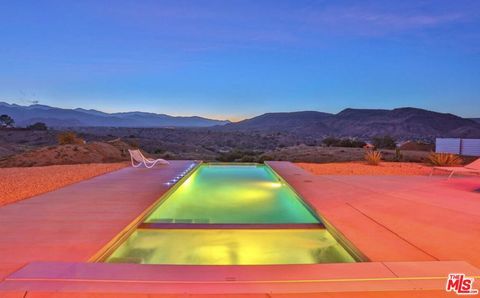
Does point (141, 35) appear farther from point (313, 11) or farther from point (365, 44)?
point (365, 44)

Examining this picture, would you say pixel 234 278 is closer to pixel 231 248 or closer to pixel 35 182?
pixel 231 248

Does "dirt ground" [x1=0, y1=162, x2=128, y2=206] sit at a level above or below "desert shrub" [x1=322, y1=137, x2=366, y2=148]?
below

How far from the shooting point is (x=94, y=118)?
66.9m

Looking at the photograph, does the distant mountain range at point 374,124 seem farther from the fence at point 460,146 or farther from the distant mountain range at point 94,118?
the fence at point 460,146

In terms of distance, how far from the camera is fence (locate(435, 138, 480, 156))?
1296 centimetres

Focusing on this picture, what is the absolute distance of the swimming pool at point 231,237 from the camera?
3.50 meters

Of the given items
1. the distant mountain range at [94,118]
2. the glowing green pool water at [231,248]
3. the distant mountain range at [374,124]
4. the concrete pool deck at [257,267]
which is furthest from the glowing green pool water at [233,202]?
the distant mountain range at [94,118]

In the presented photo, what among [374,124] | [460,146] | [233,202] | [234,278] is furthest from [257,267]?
[374,124]

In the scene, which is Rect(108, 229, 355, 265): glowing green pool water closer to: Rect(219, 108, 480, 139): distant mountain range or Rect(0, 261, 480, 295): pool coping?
Rect(0, 261, 480, 295): pool coping

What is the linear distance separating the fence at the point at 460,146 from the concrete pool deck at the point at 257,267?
27.9 feet

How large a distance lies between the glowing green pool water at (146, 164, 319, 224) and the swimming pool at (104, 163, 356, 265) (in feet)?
0.05

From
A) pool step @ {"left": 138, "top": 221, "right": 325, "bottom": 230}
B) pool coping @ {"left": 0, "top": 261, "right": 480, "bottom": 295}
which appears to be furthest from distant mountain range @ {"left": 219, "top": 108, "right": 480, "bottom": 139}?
pool coping @ {"left": 0, "top": 261, "right": 480, "bottom": 295}

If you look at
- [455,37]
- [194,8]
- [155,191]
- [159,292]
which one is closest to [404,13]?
[455,37]

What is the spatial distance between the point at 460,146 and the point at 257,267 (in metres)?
12.9
